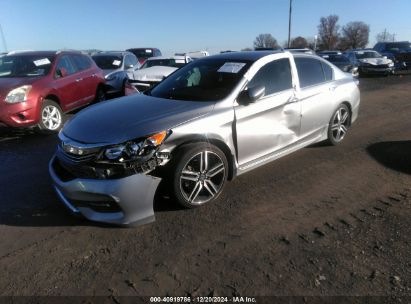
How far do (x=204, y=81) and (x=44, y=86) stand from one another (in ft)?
13.9

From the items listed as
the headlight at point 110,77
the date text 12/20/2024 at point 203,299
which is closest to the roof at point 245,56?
the date text 12/20/2024 at point 203,299

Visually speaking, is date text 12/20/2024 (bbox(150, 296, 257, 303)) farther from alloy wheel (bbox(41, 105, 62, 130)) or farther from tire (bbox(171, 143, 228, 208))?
alloy wheel (bbox(41, 105, 62, 130))

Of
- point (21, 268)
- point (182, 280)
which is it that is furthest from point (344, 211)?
Result: point (21, 268)

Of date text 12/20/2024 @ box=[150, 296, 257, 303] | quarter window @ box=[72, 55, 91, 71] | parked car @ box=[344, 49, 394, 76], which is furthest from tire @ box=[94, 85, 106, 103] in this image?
parked car @ box=[344, 49, 394, 76]

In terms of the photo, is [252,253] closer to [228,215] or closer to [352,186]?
[228,215]

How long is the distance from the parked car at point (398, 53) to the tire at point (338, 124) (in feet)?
63.6

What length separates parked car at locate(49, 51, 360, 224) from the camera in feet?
10.8

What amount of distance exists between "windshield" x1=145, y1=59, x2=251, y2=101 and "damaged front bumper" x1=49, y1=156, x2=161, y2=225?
4.50 feet

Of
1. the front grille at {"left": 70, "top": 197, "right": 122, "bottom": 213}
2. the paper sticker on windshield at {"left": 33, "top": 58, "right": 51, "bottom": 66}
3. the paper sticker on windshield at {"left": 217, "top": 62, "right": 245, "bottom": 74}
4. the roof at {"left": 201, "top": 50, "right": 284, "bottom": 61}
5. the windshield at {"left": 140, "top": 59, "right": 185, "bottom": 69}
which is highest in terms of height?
the roof at {"left": 201, "top": 50, "right": 284, "bottom": 61}

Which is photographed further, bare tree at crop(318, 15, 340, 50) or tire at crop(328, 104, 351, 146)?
bare tree at crop(318, 15, 340, 50)

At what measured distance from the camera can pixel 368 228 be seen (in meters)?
3.42

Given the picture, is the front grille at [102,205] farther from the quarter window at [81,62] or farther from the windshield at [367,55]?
the windshield at [367,55]

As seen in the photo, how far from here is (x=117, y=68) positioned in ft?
38.6

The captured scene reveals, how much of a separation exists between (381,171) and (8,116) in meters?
6.36
